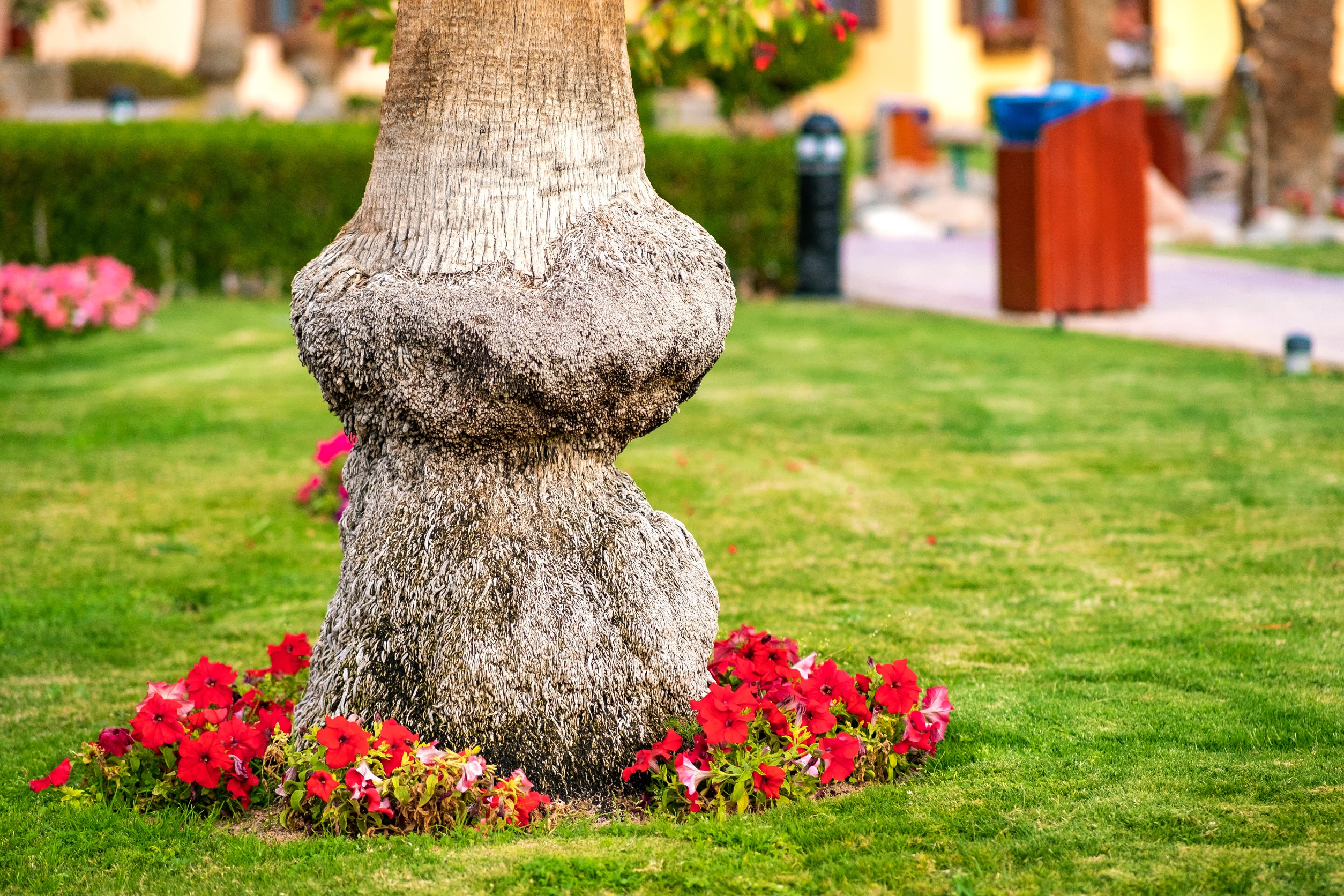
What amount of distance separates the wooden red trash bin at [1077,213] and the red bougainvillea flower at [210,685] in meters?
8.44

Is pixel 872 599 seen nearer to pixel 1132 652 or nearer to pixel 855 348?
pixel 1132 652

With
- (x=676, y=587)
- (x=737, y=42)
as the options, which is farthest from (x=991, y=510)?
(x=676, y=587)

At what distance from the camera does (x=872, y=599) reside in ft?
17.1

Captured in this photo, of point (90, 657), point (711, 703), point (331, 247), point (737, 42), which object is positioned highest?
point (737, 42)

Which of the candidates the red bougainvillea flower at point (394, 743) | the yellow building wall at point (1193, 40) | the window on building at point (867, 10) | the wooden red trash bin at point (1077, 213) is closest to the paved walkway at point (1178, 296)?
the wooden red trash bin at point (1077, 213)

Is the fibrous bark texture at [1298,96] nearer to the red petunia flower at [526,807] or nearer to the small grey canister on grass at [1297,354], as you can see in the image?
the small grey canister on grass at [1297,354]

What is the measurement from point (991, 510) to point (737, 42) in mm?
2425

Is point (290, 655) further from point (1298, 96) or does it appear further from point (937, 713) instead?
point (1298, 96)

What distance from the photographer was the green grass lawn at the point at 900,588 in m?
3.18

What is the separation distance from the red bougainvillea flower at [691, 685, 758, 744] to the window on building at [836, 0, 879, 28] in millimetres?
26878

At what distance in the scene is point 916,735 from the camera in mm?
3646

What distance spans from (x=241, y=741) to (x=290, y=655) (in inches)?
19.2

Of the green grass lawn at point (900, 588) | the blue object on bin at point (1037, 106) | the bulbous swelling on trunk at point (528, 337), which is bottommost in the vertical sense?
the green grass lawn at point (900, 588)

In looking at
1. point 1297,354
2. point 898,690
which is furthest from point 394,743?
point 1297,354
